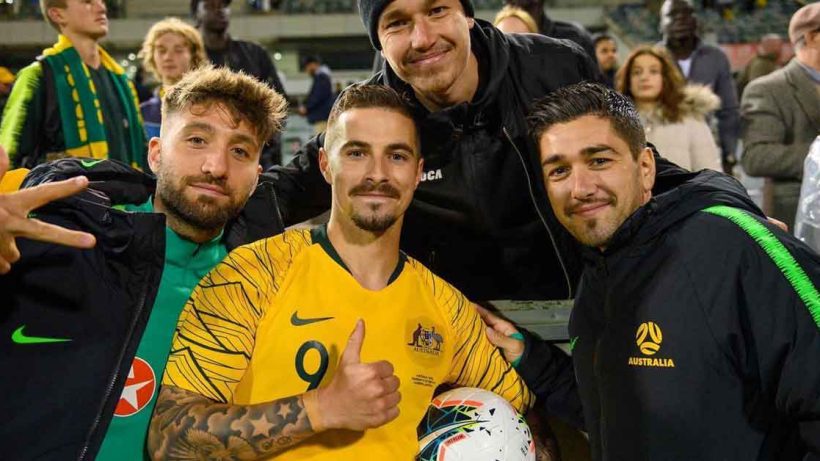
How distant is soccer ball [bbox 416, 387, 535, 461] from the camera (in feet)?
8.36

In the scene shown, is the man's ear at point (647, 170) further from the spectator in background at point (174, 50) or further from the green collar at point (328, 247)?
the spectator in background at point (174, 50)

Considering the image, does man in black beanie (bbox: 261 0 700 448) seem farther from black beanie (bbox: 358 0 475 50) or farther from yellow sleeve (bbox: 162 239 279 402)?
yellow sleeve (bbox: 162 239 279 402)

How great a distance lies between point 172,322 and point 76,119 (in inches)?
95.0

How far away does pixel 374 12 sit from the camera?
325cm

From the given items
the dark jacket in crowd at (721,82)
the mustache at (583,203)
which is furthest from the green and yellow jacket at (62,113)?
the dark jacket in crowd at (721,82)

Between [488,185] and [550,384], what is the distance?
897mm

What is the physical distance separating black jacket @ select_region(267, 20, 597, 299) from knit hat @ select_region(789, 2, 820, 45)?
1.79m

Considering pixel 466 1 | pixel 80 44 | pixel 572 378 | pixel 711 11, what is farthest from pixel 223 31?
pixel 711 11

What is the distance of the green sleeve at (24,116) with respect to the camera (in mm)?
4453

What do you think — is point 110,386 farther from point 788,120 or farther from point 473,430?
point 788,120

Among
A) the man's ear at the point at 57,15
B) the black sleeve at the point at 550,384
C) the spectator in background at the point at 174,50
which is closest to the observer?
the black sleeve at the point at 550,384

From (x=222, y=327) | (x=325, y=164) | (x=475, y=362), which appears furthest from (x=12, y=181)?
(x=475, y=362)

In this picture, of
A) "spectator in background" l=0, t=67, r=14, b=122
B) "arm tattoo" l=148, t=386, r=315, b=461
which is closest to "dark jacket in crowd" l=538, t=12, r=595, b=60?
"arm tattoo" l=148, t=386, r=315, b=461

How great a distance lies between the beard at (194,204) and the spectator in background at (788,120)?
10.4 ft
